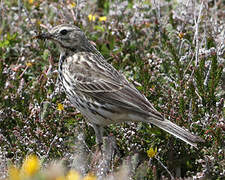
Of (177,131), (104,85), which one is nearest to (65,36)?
(104,85)

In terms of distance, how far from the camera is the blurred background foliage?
531 cm

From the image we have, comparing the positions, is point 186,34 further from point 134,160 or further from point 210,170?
point 134,160

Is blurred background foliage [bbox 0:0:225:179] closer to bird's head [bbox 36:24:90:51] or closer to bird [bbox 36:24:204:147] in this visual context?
bird [bbox 36:24:204:147]

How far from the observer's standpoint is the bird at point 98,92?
200 inches

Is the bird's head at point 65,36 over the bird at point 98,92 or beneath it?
over

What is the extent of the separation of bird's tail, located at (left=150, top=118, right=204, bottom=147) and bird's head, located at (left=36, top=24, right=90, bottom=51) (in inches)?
51.2

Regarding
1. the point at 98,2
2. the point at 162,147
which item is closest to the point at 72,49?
the point at 162,147

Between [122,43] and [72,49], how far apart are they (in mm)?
1536

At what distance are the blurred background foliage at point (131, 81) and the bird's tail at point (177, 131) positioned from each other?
243 millimetres

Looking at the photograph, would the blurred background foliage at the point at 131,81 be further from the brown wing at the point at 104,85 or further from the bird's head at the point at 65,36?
the bird's head at the point at 65,36

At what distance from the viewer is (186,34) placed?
284 inches

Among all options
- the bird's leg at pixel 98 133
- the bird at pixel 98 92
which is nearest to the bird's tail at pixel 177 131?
the bird at pixel 98 92

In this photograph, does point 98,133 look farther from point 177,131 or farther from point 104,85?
point 177,131

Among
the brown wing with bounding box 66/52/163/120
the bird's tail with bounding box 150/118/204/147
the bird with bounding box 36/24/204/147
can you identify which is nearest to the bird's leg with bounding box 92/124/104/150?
the bird with bounding box 36/24/204/147
